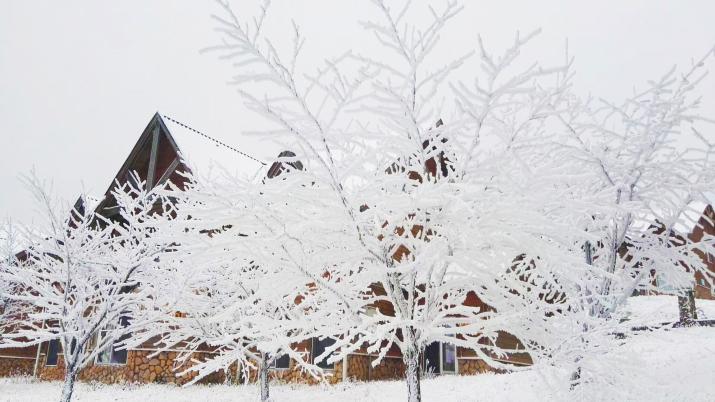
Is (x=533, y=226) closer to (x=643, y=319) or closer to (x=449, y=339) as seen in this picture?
(x=449, y=339)

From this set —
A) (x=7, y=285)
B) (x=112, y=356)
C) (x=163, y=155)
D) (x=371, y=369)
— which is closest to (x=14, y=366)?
(x=7, y=285)

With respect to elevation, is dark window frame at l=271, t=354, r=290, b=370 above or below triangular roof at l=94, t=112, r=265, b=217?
below

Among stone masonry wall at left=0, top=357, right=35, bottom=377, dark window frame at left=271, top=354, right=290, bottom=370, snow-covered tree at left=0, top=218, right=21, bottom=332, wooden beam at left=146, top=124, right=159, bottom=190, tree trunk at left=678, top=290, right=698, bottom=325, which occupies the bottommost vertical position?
stone masonry wall at left=0, top=357, right=35, bottom=377

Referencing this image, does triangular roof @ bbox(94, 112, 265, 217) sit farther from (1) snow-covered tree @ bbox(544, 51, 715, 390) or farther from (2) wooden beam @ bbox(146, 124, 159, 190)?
(1) snow-covered tree @ bbox(544, 51, 715, 390)

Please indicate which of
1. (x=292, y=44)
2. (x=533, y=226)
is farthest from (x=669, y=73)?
(x=292, y=44)

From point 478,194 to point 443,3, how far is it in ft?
5.39

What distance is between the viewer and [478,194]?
3629 millimetres

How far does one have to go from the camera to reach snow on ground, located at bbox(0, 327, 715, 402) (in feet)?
28.5

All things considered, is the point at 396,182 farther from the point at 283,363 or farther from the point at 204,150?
the point at 204,150

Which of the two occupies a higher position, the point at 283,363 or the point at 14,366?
the point at 283,363

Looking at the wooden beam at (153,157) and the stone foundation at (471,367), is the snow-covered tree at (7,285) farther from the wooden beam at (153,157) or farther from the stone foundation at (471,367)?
the stone foundation at (471,367)

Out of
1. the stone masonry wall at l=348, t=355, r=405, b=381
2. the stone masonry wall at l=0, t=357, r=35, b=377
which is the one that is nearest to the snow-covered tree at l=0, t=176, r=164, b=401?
the stone masonry wall at l=348, t=355, r=405, b=381

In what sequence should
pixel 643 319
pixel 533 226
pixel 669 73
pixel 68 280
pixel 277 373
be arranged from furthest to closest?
pixel 277 373 < pixel 68 280 < pixel 669 73 < pixel 643 319 < pixel 533 226

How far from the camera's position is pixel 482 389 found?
33.9 feet
